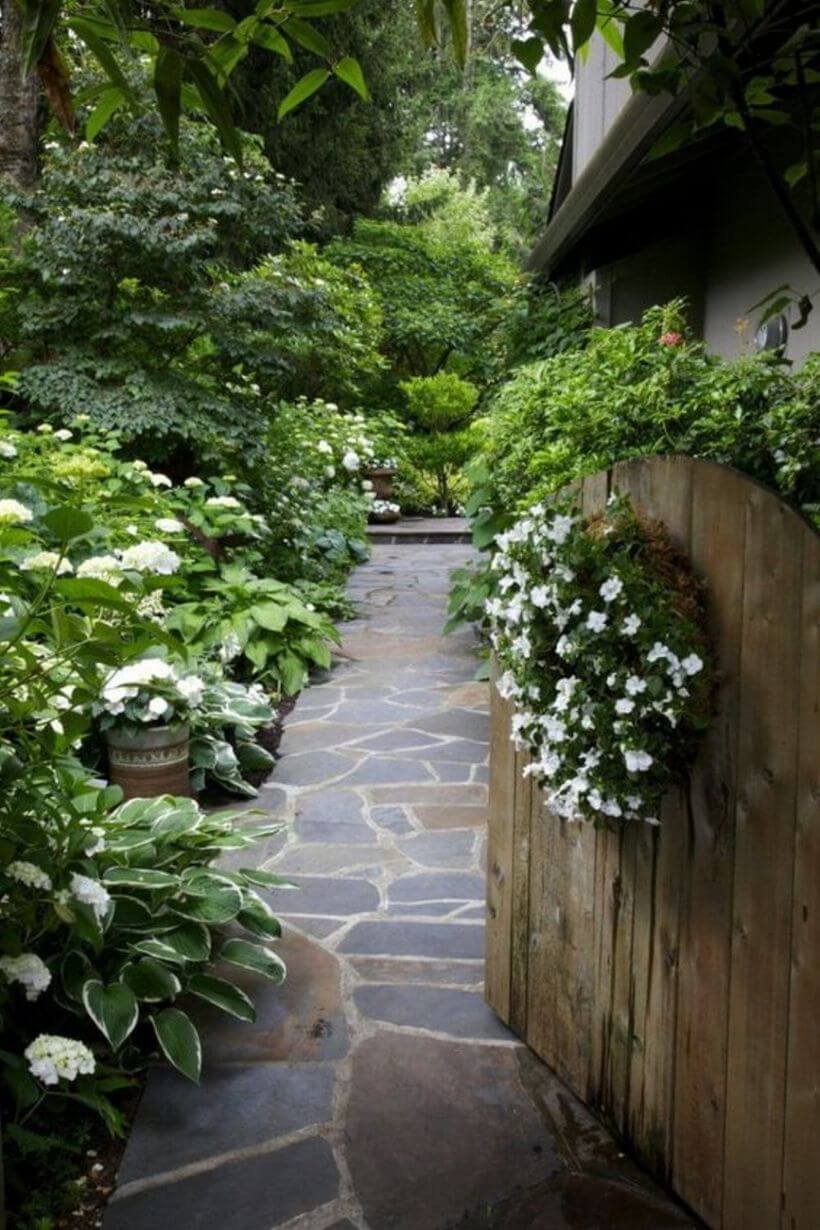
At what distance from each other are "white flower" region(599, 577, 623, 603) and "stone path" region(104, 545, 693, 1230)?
126 centimetres

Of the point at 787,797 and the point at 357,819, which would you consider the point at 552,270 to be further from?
the point at 787,797

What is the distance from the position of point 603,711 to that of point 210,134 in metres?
7.43

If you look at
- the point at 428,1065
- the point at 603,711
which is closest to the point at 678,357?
the point at 603,711

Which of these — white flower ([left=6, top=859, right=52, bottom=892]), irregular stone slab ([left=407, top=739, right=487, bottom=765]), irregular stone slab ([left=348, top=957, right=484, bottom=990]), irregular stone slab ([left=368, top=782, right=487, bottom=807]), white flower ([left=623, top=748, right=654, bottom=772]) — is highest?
white flower ([left=623, top=748, right=654, bottom=772])

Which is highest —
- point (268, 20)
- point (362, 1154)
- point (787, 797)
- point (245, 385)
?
point (245, 385)

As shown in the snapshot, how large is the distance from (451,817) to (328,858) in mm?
685

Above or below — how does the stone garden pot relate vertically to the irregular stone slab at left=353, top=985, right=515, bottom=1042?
above

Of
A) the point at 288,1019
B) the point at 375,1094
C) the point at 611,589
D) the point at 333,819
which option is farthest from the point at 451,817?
the point at 611,589

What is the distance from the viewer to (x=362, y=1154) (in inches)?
94.0

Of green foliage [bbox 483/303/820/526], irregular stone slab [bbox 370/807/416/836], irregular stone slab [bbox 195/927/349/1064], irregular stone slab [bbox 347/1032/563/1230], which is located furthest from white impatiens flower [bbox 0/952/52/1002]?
irregular stone slab [bbox 370/807/416/836]

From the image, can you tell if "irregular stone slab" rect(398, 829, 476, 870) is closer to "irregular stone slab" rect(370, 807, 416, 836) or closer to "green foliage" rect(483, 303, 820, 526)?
"irregular stone slab" rect(370, 807, 416, 836)

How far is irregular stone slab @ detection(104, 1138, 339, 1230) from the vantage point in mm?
2176

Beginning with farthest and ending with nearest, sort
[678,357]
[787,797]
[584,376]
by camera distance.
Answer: [584,376]
[678,357]
[787,797]

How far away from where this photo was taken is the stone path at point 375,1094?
2225 millimetres
